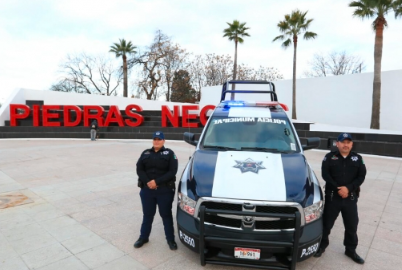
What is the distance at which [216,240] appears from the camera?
9.25ft

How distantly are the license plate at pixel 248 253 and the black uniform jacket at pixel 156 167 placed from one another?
4.22 ft

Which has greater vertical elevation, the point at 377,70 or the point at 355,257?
the point at 377,70

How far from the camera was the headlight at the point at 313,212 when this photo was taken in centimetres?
287

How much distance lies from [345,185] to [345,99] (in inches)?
722

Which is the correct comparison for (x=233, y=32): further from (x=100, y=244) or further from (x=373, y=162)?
(x=100, y=244)

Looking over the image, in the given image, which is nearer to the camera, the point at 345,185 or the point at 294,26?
the point at 345,185

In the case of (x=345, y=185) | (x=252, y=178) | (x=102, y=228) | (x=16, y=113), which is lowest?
(x=102, y=228)

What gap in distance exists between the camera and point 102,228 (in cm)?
433

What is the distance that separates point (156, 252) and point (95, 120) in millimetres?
18387

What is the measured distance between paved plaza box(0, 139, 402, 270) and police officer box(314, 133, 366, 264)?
0.45 metres

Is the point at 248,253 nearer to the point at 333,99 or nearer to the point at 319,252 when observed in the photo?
the point at 319,252

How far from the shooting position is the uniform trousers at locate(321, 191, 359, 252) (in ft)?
10.9

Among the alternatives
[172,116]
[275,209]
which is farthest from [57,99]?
[275,209]

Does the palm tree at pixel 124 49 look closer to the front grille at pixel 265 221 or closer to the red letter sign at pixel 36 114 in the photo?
the red letter sign at pixel 36 114
